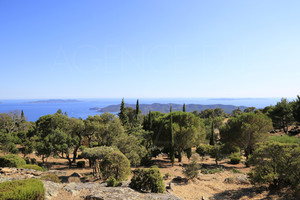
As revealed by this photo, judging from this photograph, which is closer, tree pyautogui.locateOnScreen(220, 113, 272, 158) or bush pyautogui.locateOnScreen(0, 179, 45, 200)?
bush pyautogui.locateOnScreen(0, 179, 45, 200)

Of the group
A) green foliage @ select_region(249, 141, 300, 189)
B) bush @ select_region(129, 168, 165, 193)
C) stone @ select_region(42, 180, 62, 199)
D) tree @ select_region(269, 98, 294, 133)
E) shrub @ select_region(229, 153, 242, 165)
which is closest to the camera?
stone @ select_region(42, 180, 62, 199)

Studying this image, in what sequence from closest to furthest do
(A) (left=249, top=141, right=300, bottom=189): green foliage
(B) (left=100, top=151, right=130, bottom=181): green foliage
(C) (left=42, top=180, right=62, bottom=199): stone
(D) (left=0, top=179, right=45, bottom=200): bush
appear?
(D) (left=0, top=179, right=45, bottom=200): bush
(C) (left=42, top=180, right=62, bottom=199): stone
(A) (left=249, top=141, right=300, bottom=189): green foliage
(B) (left=100, top=151, right=130, bottom=181): green foliage

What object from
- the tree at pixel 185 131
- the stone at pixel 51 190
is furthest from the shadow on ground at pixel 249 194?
the tree at pixel 185 131

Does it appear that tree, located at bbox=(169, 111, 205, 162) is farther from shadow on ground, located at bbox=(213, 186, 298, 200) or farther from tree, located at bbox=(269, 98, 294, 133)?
tree, located at bbox=(269, 98, 294, 133)

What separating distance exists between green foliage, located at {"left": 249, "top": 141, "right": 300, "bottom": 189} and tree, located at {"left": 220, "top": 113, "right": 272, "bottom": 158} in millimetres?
16039

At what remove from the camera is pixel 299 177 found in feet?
40.6

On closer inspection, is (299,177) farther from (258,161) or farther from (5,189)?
(5,189)

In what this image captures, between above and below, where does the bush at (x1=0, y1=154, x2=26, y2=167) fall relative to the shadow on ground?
above

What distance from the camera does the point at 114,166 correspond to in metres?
15.2

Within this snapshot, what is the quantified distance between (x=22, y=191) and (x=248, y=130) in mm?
32040

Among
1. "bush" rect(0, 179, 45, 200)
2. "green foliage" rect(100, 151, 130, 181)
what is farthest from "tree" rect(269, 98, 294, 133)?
"bush" rect(0, 179, 45, 200)

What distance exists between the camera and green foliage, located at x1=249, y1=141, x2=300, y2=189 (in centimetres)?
1266

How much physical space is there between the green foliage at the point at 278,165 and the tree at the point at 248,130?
631 inches

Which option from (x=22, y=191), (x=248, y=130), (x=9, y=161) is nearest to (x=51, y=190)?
(x=22, y=191)
